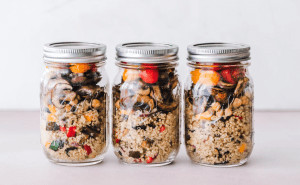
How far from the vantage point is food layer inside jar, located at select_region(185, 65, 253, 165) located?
125 centimetres

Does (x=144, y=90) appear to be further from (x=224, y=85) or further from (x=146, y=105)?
(x=224, y=85)

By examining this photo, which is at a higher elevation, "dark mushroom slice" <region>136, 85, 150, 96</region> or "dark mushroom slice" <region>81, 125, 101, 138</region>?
"dark mushroom slice" <region>136, 85, 150, 96</region>

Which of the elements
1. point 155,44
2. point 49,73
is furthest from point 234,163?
point 49,73

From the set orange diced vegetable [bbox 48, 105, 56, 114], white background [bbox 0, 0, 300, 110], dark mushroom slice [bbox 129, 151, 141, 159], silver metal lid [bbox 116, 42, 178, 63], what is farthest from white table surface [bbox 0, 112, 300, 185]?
white background [bbox 0, 0, 300, 110]

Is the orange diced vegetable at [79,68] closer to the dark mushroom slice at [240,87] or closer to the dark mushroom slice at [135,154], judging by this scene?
the dark mushroom slice at [135,154]

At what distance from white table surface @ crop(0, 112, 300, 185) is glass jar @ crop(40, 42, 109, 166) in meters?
0.04

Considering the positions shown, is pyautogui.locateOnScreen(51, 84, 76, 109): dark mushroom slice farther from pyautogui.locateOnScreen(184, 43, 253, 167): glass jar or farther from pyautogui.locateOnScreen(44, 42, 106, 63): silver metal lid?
pyautogui.locateOnScreen(184, 43, 253, 167): glass jar

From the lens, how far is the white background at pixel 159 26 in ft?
5.86

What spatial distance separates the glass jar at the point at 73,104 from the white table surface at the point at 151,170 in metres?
0.04

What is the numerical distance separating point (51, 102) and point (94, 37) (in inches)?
22.4

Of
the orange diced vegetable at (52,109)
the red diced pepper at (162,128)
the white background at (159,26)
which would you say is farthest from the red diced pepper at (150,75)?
the white background at (159,26)
